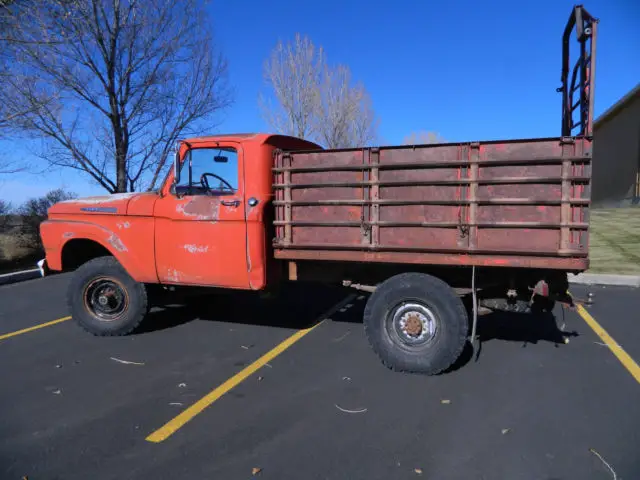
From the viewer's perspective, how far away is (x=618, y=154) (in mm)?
20734

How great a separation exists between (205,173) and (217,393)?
2.41 m

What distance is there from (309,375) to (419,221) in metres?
1.78

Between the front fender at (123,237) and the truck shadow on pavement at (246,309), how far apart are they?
721 mm

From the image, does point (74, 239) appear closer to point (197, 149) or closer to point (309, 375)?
point (197, 149)

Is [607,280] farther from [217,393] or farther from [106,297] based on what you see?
[106,297]

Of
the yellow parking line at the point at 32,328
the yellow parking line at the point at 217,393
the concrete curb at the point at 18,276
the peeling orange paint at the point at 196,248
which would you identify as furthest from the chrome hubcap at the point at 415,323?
the concrete curb at the point at 18,276

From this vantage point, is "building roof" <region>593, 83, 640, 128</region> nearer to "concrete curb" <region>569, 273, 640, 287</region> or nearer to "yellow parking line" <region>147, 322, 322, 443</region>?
"concrete curb" <region>569, 273, 640, 287</region>

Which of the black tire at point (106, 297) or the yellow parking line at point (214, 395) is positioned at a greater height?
the black tire at point (106, 297)

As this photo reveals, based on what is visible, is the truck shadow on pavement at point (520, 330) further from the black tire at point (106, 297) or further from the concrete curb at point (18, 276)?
the concrete curb at point (18, 276)

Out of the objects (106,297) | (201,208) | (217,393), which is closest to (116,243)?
(106,297)

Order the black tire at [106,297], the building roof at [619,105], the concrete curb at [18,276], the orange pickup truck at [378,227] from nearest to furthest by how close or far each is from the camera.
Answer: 1. the orange pickup truck at [378,227]
2. the black tire at [106,297]
3. the concrete curb at [18,276]
4. the building roof at [619,105]

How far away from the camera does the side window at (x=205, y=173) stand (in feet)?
15.4

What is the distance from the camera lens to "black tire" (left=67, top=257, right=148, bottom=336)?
5.15m

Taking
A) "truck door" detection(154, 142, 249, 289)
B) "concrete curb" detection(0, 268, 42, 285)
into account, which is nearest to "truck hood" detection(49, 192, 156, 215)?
"truck door" detection(154, 142, 249, 289)
